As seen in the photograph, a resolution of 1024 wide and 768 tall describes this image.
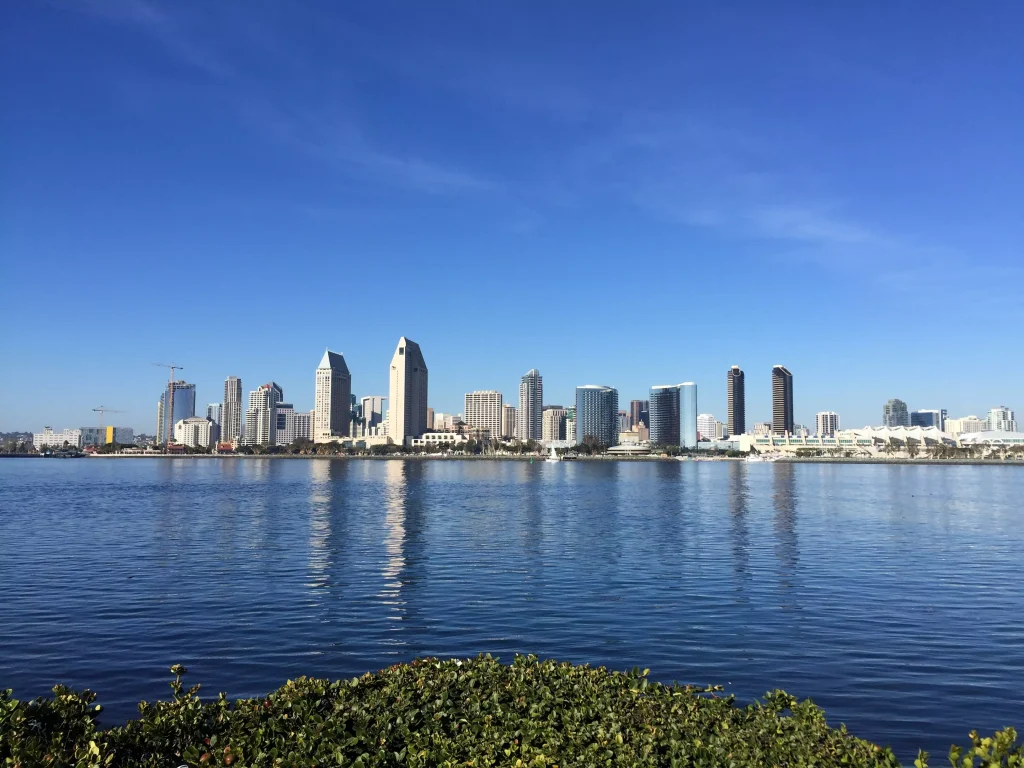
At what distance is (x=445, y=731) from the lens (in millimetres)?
8266

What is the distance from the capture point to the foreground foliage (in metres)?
6.98

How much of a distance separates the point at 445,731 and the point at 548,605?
16757 mm

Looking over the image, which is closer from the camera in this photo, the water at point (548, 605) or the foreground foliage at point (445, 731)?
the foreground foliage at point (445, 731)

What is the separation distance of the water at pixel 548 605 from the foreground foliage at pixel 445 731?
727 cm

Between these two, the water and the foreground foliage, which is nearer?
the foreground foliage

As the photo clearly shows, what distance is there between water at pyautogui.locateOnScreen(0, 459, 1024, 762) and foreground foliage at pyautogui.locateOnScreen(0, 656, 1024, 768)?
7274mm

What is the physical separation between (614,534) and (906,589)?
63.6ft

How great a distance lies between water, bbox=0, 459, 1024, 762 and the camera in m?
16.9

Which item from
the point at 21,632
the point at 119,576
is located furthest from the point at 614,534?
the point at 21,632

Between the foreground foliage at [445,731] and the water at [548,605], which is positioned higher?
the foreground foliage at [445,731]

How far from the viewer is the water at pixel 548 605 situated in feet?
55.5

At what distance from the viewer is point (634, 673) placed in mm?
10133

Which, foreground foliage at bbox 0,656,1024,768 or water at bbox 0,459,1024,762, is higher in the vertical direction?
foreground foliage at bbox 0,656,1024,768

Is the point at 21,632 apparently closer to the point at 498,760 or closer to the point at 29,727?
the point at 29,727
